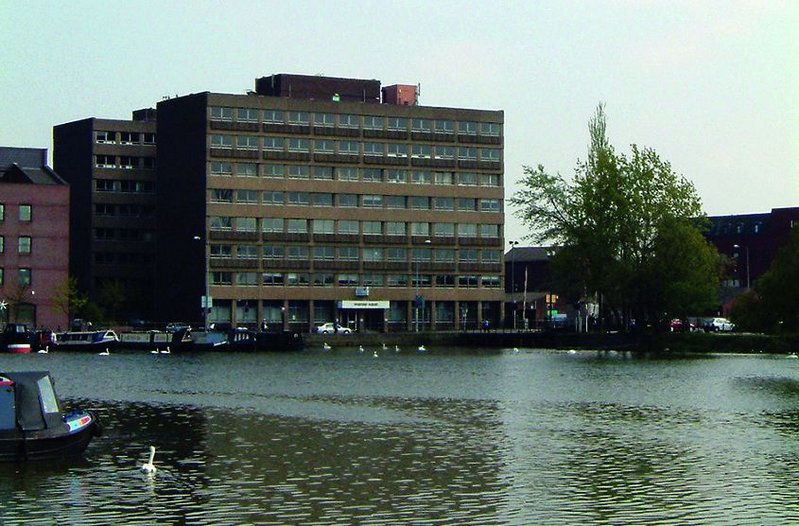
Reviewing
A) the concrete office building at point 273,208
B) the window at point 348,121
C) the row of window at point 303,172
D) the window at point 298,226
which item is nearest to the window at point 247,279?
the concrete office building at point 273,208

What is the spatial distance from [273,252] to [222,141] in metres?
16.0

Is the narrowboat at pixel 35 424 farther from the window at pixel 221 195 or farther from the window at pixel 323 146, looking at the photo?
the window at pixel 323 146

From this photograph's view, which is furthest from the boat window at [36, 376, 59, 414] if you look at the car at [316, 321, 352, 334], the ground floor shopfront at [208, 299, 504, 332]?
the ground floor shopfront at [208, 299, 504, 332]

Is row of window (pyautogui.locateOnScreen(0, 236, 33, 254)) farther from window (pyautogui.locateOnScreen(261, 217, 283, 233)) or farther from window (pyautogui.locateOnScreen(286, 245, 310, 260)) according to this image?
window (pyautogui.locateOnScreen(286, 245, 310, 260))

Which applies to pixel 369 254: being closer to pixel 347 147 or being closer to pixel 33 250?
pixel 347 147

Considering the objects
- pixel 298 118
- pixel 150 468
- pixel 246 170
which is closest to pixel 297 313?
pixel 246 170

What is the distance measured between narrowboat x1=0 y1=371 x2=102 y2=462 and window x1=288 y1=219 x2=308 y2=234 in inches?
5828

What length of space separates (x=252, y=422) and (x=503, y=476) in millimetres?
19899

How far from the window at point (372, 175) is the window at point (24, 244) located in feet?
159

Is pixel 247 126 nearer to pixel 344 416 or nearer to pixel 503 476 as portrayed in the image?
pixel 344 416

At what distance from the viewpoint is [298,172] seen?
637 ft

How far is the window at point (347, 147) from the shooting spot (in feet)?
646

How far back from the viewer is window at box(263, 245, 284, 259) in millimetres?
192125

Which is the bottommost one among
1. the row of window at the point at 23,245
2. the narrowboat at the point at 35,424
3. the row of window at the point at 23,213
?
the narrowboat at the point at 35,424
